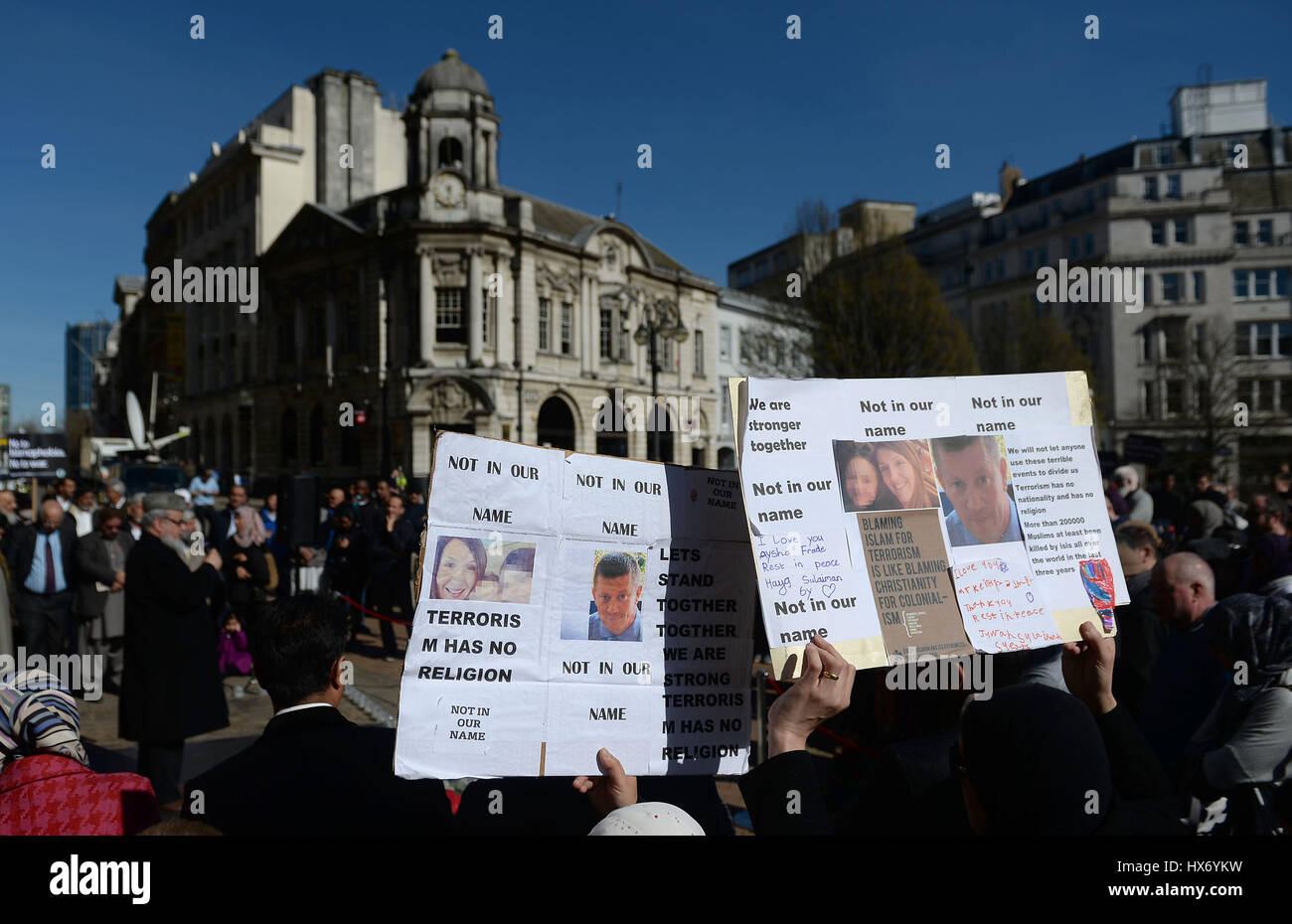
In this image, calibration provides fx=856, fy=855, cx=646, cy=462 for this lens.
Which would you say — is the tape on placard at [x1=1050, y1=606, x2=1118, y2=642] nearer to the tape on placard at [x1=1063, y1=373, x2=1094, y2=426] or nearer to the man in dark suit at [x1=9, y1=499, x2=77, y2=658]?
the tape on placard at [x1=1063, y1=373, x2=1094, y2=426]

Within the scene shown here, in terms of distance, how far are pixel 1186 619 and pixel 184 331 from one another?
58954mm

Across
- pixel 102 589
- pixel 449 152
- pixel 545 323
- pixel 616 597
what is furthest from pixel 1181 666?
pixel 449 152

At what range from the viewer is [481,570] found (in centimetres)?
216

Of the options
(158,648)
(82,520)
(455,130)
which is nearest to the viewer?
(158,648)

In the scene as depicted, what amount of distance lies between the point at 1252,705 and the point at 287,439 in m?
42.9

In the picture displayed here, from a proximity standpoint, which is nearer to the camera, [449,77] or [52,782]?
[52,782]

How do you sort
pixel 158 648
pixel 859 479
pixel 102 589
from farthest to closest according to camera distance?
pixel 102 589 → pixel 158 648 → pixel 859 479

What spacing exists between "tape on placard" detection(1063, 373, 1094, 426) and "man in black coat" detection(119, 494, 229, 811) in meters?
4.90

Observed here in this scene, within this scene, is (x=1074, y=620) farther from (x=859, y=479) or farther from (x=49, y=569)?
(x=49, y=569)

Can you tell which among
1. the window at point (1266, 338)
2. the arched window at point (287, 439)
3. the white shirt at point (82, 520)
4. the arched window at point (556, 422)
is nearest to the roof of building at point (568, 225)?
the arched window at point (556, 422)

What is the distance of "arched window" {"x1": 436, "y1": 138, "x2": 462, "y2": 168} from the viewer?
1412 inches

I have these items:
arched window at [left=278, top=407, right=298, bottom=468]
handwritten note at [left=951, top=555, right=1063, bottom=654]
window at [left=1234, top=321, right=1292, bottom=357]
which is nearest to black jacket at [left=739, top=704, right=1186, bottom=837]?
handwritten note at [left=951, top=555, right=1063, bottom=654]
